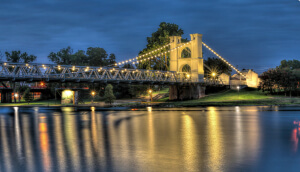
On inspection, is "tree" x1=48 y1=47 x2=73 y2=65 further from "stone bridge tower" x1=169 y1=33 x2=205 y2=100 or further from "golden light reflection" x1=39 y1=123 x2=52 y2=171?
"golden light reflection" x1=39 y1=123 x2=52 y2=171

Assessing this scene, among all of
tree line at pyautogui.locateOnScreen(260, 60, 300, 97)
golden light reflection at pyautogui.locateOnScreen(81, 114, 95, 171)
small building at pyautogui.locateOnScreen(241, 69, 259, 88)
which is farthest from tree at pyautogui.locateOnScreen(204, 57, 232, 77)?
golden light reflection at pyautogui.locateOnScreen(81, 114, 95, 171)

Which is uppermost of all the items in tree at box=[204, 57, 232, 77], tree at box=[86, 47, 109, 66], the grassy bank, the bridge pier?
tree at box=[86, 47, 109, 66]

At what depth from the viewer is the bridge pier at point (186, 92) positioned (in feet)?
286

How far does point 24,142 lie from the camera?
19188 mm

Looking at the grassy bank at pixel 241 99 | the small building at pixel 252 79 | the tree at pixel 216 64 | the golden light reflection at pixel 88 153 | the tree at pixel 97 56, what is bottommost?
the grassy bank at pixel 241 99

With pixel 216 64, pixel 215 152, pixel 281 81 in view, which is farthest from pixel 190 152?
pixel 216 64

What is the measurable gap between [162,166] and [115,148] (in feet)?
15.0

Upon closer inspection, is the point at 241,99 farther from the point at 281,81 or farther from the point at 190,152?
the point at 190,152

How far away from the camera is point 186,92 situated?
291ft

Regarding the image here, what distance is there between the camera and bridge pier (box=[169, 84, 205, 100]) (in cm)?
8731

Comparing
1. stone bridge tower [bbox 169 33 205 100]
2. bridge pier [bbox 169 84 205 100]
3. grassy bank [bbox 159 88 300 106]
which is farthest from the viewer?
bridge pier [bbox 169 84 205 100]

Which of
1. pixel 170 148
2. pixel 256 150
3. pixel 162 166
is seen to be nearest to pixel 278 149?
pixel 256 150

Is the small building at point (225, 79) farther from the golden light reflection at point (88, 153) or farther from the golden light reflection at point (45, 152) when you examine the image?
the golden light reflection at point (45, 152)

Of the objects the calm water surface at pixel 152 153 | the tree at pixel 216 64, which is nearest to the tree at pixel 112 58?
the tree at pixel 216 64
